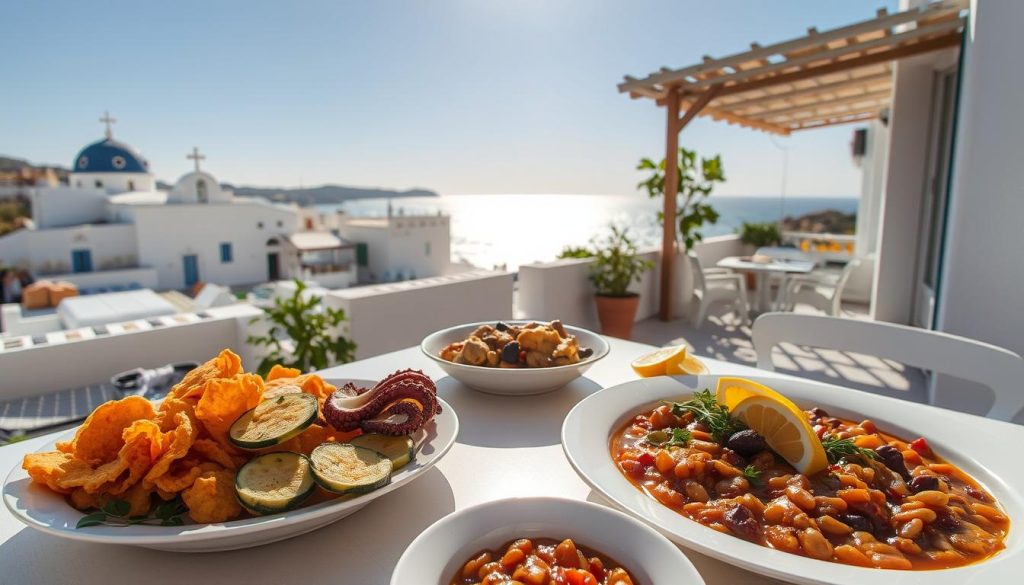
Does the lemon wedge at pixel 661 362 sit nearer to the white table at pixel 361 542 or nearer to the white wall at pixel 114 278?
the white table at pixel 361 542

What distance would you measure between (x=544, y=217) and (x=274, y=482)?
110 m

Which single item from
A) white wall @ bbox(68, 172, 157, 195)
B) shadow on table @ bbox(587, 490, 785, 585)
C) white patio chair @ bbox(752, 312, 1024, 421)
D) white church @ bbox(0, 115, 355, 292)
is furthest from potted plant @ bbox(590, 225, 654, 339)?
white wall @ bbox(68, 172, 157, 195)

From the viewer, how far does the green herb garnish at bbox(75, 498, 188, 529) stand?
594 mm

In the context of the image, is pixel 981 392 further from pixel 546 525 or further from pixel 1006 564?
pixel 546 525

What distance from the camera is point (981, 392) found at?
9.05ft

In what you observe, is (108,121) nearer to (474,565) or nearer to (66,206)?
(66,206)

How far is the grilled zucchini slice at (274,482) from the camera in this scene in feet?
1.98

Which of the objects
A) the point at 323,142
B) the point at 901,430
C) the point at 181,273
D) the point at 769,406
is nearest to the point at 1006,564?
the point at 769,406

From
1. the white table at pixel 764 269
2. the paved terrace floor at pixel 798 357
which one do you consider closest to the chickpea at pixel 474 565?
the paved terrace floor at pixel 798 357

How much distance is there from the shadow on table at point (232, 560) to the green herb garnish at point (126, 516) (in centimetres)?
6

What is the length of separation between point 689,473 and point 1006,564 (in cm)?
33

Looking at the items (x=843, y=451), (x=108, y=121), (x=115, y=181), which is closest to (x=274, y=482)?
(x=843, y=451)

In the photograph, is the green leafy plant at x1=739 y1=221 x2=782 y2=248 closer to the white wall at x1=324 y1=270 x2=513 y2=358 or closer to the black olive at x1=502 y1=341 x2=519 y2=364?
the white wall at x1=324 y1=270 x2=513 y2=358

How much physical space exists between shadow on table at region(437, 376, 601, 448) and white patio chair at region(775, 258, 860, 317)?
4.42 metres
